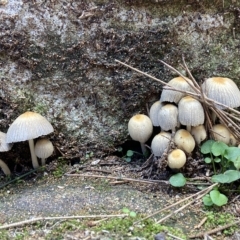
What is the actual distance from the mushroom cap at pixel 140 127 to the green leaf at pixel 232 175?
48cm

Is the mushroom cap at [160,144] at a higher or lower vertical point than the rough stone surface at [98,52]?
lower

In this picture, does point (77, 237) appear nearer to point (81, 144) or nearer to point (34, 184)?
point (34, 184)

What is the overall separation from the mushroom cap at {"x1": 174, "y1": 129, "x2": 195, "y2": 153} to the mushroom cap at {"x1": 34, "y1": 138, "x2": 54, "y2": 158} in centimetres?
69

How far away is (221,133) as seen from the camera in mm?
2223

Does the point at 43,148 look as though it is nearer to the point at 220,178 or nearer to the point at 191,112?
the point at 191,112

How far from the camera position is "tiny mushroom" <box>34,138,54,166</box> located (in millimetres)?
2312

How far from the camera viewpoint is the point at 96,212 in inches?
76.2

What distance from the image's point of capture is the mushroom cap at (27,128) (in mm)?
2137

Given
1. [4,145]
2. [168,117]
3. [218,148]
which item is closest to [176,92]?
[168,117]

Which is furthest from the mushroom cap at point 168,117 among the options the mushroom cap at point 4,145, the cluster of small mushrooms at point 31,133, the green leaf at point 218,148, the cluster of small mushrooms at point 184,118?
the mushroom cap at point 4,145

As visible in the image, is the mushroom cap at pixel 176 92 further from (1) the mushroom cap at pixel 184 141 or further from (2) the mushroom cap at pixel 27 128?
(2) the mushroom cap at pixel 27 128

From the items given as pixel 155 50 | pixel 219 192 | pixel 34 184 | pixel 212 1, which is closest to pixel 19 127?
pixel 34 184

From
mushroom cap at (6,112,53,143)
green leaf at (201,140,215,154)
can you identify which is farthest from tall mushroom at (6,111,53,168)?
green leaf at (201,140,215,154)

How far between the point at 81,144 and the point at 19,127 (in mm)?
436
